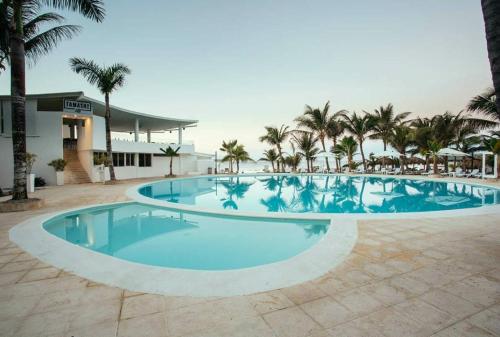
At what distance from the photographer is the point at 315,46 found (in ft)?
49.4

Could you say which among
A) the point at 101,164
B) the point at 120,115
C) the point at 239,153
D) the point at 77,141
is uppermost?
the point at 120,115

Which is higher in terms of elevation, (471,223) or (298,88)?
(298,88)

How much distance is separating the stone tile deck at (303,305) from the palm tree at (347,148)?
23034 millimetres

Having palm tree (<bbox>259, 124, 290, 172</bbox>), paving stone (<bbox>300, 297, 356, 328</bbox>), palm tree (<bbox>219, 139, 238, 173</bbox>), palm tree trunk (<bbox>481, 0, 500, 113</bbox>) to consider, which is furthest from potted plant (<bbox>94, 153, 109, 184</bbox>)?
palm tree trunk (<bbox>481, 0, 500, 113</bbox>)

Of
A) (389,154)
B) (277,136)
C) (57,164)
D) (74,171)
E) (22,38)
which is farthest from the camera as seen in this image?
(277,136)

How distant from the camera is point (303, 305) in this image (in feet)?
7.43

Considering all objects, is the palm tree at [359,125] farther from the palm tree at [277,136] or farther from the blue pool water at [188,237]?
the blue pool water at [188,237]

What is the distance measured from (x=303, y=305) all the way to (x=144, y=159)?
2390cm

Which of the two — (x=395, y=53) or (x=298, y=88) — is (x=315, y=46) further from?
(x=298, y=88)

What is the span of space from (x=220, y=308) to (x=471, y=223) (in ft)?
21.1

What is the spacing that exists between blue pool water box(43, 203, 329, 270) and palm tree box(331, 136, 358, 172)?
21.2 m

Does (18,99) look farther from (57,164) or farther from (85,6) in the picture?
(57,164)

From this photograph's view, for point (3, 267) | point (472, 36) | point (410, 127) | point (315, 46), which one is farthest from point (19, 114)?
point (410, 127)

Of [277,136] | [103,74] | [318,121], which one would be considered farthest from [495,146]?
[103,74]
